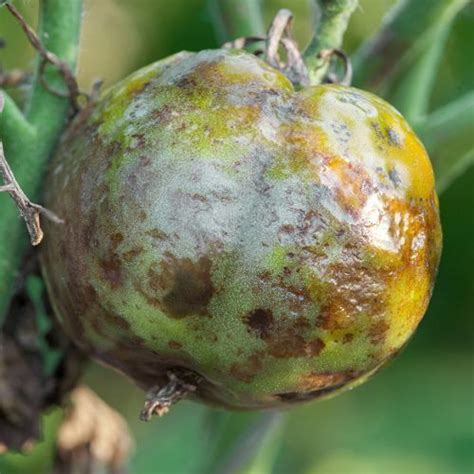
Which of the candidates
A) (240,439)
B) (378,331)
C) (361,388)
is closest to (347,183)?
(378,331)

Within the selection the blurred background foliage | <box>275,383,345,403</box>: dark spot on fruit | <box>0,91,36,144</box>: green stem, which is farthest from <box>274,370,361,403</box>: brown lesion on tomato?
the blurred background foliage

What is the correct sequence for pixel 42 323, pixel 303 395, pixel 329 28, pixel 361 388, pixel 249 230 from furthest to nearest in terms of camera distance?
pixel 361 388
pixel 42 323
pixel 329 28
pixel 303 395
pixel 249 230

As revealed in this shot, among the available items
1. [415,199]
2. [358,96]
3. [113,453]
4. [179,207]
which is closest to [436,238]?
[415,199]

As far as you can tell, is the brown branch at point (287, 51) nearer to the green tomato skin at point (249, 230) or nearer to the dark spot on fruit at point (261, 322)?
the green tomato skin at point (249, 230)

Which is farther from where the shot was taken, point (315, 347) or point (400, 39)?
point (400, 39)

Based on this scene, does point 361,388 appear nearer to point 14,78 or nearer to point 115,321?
point 14,78

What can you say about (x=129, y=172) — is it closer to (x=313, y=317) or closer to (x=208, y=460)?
(x=313, y=317)
